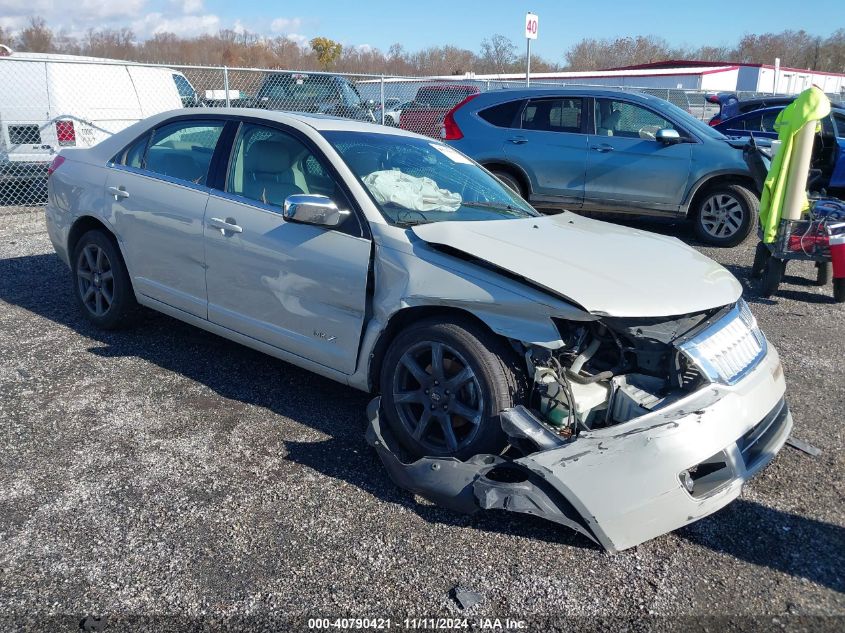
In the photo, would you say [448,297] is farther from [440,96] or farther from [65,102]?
[440,96]

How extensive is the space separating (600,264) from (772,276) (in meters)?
4.14

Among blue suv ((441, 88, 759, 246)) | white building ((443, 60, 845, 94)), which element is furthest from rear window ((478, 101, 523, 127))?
white building ((443, 60, 845, 94))

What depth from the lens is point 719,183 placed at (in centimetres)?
862

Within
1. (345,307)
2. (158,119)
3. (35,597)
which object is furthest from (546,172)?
(35,597)

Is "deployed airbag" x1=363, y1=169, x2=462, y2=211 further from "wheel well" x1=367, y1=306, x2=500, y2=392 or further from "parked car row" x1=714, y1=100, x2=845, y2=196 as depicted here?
"parked car row" x1=714, y1=100, x2=845, y2=196

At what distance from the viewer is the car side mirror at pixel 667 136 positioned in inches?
333

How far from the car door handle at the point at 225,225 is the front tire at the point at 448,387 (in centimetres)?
129

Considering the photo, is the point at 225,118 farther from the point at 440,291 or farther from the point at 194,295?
the point at 440,291

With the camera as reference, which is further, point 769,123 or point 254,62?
point 254,62

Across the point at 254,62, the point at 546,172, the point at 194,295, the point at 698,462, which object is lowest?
the point at 698,462

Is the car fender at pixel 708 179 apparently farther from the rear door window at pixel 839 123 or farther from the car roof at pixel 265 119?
the car roof at pixel 265 119

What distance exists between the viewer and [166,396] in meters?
4.29

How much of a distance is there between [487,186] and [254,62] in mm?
72062

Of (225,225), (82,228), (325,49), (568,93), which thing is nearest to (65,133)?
(82,228)
